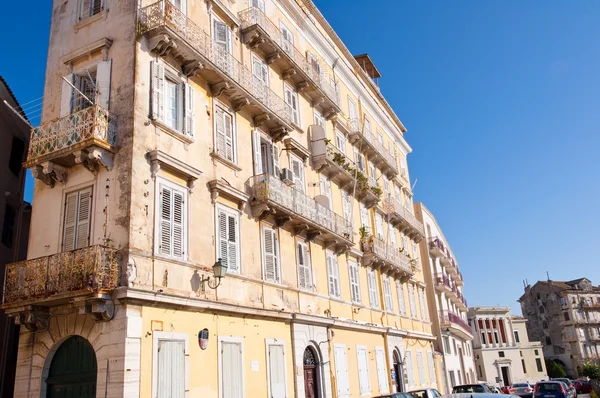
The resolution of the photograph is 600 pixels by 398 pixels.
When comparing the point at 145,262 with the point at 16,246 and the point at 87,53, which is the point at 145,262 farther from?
the point at 16,246

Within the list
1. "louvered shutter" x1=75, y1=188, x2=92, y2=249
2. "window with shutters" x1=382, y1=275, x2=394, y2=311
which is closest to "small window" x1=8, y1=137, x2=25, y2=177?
"louvered shutter" x1=75, y1=188, x2=92, y2=249

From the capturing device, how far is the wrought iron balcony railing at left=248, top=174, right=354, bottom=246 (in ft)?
58.5

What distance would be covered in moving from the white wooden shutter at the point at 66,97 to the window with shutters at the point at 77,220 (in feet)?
8.68

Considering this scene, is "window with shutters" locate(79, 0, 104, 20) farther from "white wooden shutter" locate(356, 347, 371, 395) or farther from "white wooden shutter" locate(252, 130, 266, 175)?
"white wooden shutter" locate(356, 347, 371, 395)

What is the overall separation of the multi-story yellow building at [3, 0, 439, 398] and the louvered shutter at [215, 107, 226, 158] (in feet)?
0.24

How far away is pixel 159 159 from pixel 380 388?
1644 centimetres

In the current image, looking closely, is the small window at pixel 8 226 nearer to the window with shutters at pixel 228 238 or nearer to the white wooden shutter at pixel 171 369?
the window with shutters at pixel 228 238

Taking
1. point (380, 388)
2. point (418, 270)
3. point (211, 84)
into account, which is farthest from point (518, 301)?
point (211, 84)

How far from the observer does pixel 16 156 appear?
2072 cm

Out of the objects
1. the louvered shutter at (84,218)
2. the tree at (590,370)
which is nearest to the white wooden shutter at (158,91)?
the louvered shutter at (84,218)

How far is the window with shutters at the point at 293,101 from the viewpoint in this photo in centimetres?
2275

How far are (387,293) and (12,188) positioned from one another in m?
18.8

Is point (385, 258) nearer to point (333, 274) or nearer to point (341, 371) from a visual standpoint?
point (333, 274)

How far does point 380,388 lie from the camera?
24.8 metres
